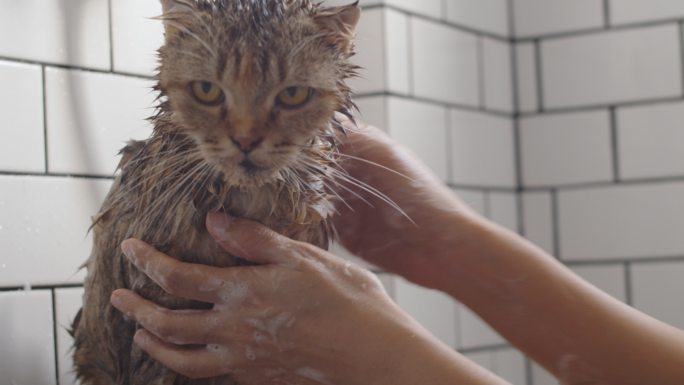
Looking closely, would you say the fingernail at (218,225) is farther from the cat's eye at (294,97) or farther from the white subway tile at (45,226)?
the white subway tile at (45,226)

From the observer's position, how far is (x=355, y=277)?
0.99 meters

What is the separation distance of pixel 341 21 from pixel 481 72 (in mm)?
883

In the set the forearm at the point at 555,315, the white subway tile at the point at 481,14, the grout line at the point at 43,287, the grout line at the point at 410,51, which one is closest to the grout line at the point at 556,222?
the white subway tile at the point at 481,14

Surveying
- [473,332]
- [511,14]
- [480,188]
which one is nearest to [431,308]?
[473,332]

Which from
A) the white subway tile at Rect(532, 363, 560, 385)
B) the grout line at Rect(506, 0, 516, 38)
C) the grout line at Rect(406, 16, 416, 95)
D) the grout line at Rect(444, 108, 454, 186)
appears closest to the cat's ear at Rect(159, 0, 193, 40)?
the grout line at Rect(406, 16, 416, 95)

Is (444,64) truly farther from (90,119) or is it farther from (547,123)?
(90,119)

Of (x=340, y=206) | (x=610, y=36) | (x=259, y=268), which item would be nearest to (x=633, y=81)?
(x=610, y=36)

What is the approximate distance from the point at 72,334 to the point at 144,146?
255mm

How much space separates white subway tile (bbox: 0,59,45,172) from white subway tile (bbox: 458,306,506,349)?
2.78 feet

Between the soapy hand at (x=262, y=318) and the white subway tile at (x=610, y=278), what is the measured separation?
906 mm

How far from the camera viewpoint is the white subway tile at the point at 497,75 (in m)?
1.80

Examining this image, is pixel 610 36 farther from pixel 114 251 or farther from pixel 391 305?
pixel 114 251

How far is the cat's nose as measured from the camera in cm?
87

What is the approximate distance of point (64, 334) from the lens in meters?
1.14
